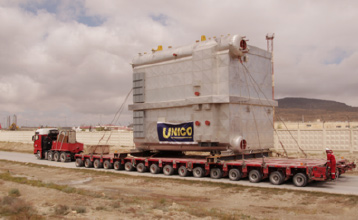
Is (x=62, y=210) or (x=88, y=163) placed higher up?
(x=88, y=163)

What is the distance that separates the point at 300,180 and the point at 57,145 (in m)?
22.5

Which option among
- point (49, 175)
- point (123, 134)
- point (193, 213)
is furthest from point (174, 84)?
point (123, 134)

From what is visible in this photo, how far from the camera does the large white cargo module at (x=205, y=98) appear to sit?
17.9 m

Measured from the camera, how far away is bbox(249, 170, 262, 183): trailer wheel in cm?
1567

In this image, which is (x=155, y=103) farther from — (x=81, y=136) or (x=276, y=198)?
(x=81, y=136)

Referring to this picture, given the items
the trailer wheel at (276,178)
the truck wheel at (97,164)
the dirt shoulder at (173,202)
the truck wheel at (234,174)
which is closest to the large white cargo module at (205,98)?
the truck wheel at (234,174)

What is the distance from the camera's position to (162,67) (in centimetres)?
2097

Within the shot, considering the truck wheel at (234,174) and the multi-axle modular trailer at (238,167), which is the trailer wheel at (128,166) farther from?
the truck wheel at (234,174)

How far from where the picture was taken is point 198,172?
703 inches

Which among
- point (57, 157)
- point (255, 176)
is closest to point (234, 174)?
point (255, 176)

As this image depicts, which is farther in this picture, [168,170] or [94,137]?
[94,137]

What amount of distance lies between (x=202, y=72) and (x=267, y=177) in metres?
6.42

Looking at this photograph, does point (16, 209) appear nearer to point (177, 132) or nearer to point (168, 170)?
point (168, 170)

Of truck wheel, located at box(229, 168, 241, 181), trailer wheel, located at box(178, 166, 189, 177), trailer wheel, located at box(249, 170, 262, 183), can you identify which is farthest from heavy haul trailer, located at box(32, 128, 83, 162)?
trailer wheel, located at box(249, 170, 262, 183)
